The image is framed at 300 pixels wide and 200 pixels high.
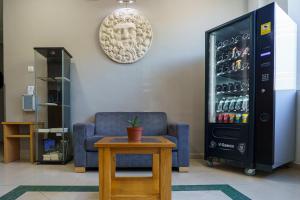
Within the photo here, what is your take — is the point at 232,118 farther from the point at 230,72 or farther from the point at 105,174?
the point at 105,174

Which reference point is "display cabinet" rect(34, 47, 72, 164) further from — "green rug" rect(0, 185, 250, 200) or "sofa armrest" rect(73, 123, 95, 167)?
"green rug" rect(0, 185, 250, 200)

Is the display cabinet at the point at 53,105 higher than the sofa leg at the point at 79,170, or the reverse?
the display cabinet at the point at 53,105

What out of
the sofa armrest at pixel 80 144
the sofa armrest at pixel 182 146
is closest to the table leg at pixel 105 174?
the sofa armrest at pixel 80 144

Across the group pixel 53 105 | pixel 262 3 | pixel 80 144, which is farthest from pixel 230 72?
pixel 53 105

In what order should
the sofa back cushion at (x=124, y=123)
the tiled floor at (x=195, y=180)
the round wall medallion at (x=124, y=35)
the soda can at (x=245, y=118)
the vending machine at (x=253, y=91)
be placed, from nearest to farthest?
the tiled floor at (x=195, y=180) < the vending machine at (x=253, y=91) < the soda can at (x=245, y=118) < the sofa back cushion at (x=124, y=123) < the round wall medallion at (x=124, y=35)

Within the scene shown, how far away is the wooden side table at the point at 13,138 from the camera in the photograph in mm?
3490

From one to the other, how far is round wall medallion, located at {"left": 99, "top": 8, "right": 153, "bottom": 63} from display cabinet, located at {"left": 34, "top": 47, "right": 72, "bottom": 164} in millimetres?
680

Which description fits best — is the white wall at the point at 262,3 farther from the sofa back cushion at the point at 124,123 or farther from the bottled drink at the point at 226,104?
the sofa back cushion at the point at 124,123

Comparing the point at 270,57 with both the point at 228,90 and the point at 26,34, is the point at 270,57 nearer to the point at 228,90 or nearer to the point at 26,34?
the point at 228,90

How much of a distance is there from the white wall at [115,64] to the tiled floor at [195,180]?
901 millimetres

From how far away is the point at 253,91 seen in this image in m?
2.80

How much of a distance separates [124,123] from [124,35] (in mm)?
1441

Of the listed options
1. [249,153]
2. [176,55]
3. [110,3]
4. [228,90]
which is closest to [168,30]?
[176,55]

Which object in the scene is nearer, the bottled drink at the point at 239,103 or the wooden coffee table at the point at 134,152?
the wooden coffee table at the point at 134,152
